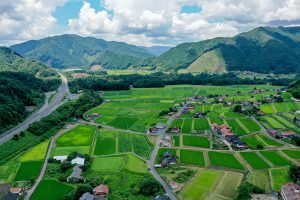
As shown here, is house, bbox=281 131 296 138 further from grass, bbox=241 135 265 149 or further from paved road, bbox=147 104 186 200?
paved road, bbox=147 104 186 200

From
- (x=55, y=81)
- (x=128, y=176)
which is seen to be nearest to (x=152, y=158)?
(x=128, y=176)

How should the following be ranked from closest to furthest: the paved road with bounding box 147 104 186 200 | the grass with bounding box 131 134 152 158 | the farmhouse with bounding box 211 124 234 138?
the paved road with bounding box 147 104 186 200 < the grass with bounding box 131 134 152 158 < the farmhouse with bounding box 211 124 234 138

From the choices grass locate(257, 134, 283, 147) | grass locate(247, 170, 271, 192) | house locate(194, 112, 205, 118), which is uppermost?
house locate(194, 112, 205, 118)

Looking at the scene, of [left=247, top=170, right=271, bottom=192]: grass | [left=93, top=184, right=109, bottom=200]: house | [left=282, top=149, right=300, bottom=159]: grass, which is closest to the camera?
[left=93, top=184, right=109, bottom=200]: house

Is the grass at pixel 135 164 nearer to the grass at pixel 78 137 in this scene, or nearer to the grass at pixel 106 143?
the grass at pixel 106 143

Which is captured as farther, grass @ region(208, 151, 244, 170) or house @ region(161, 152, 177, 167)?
house @ region(161, 152, 177, 167)

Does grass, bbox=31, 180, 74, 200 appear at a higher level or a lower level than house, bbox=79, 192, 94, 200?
lower

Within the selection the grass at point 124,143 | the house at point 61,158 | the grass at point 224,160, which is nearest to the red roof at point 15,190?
the house at point 61,158

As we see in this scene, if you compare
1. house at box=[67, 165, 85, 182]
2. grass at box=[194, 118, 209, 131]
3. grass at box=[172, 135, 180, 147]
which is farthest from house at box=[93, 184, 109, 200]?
grass at box=[194, 118, 209, 131]

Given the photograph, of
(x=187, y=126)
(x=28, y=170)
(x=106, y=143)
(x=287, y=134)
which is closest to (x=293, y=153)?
(x=287, y=134)
